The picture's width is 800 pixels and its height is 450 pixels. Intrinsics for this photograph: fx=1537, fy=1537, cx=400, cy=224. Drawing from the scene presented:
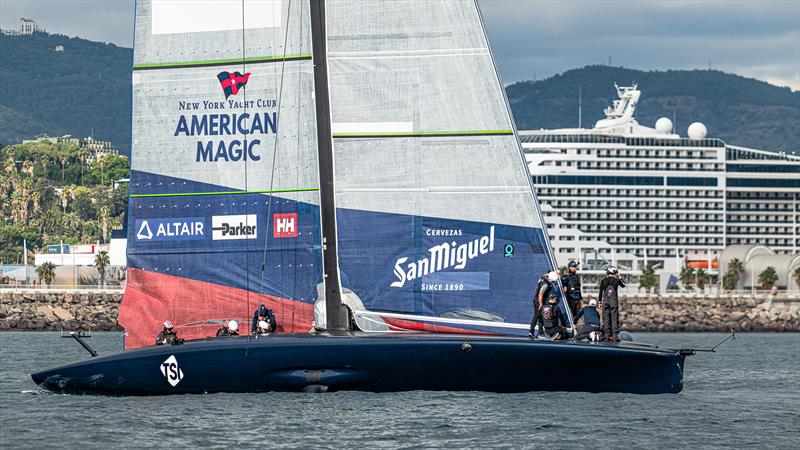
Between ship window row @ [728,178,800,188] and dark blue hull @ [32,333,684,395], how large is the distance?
93.2 m

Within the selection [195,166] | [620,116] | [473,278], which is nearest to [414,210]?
[473,278]

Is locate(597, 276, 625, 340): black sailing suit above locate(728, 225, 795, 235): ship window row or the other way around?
the other way around

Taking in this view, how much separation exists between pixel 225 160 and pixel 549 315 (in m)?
4.73

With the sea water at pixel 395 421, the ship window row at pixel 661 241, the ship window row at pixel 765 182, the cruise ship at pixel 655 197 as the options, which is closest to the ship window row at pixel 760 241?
the cruise ship at pixel 655 197

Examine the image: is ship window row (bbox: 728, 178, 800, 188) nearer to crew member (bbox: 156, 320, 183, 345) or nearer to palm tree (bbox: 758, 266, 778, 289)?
palm tree (bbox: 758, 266, 778, 289)

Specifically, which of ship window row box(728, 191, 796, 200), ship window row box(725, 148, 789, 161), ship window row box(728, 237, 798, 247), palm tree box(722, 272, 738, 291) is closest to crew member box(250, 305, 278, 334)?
palm tree box(722, 272, 738, 291)

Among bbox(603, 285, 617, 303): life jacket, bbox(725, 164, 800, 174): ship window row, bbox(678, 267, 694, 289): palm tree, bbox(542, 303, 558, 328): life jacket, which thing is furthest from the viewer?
bbox(725, 164, 800, 174): ship window row

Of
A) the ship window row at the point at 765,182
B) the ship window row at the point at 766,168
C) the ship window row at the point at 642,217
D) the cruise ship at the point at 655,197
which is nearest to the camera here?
the cruise ship at the point at 655,197

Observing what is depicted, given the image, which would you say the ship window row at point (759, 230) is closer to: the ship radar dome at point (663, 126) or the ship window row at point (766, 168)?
the ship window row at point (766, 168)

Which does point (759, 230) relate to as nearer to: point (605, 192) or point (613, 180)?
point (613, 180)

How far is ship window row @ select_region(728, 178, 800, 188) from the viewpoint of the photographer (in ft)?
362

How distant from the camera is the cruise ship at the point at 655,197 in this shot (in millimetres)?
103688

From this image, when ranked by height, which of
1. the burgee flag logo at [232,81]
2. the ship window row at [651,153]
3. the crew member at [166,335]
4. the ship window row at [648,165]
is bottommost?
the crew member at [166,335]

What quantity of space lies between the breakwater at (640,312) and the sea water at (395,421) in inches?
2024
